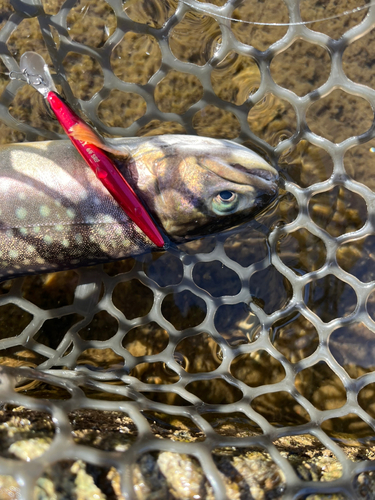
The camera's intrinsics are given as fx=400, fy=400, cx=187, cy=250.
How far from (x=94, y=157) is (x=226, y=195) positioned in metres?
0.79

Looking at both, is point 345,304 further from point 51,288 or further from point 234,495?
point 51,288

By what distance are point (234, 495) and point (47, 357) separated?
158 cm

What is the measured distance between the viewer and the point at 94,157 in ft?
7.32

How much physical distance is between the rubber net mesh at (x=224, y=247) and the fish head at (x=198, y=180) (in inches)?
16.4

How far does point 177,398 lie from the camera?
9.04 feet

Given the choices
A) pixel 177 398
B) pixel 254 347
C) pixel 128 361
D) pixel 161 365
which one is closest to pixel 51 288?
pixel 128 361

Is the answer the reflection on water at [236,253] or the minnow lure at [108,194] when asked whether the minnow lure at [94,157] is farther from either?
the reflection on water at [236,253]

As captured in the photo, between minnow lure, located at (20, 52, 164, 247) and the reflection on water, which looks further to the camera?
the reflection on water

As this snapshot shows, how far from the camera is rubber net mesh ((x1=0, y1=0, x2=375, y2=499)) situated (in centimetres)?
258

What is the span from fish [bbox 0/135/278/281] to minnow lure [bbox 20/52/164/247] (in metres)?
0.09

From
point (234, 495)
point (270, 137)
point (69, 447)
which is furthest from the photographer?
point (270, 137)

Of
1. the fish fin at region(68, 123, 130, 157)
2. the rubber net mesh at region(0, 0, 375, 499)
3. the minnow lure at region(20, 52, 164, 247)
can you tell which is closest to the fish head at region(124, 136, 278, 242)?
the minnow lure at region(20, 52, 164, 247)

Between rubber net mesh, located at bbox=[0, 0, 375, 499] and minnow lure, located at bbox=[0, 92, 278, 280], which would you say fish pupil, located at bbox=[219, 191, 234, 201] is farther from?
rubber net mesh, located at bbox=[0, 0, 375, 499]

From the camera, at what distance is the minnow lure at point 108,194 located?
232 cm
